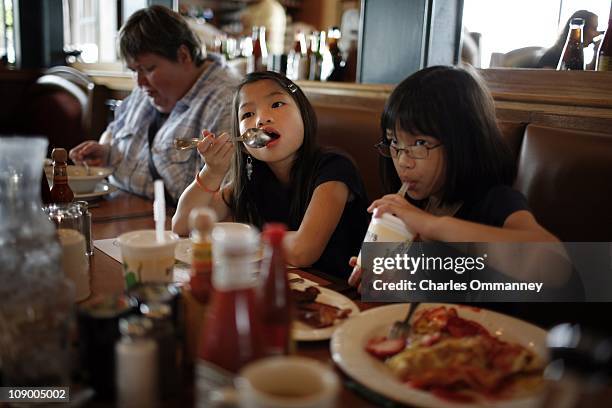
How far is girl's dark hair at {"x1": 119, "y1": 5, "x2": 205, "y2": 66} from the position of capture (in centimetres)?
225

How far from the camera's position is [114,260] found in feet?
4.04

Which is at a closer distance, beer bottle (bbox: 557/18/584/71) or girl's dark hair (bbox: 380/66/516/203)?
girl's dark hair (bbox: 380/66/516/203)

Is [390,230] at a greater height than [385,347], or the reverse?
[390,230]

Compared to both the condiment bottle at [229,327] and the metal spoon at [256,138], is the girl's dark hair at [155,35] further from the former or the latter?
the condiment bottle at [229,327]

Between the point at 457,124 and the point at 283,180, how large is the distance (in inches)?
24.3

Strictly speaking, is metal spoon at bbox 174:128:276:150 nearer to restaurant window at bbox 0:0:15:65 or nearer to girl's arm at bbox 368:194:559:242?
girl's arm at bbox 368:194:559:242

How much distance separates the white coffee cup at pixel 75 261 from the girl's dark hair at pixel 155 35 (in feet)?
4.69

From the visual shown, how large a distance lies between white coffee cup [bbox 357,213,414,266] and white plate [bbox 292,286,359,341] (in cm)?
12

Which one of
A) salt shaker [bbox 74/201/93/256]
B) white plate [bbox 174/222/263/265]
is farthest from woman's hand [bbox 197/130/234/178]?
salt shaker [bbox 74/201/93/256]

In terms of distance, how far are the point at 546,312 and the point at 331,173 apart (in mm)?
604

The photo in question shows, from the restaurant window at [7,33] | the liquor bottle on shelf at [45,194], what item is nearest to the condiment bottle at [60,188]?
the liquor bottle on shelf at [45,194]

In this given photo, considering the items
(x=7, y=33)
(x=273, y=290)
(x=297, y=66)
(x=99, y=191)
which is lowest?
(x=99, y=191)

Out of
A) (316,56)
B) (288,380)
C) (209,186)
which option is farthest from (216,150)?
(316,56)

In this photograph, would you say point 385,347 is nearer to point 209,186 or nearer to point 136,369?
Result: point 136,369
